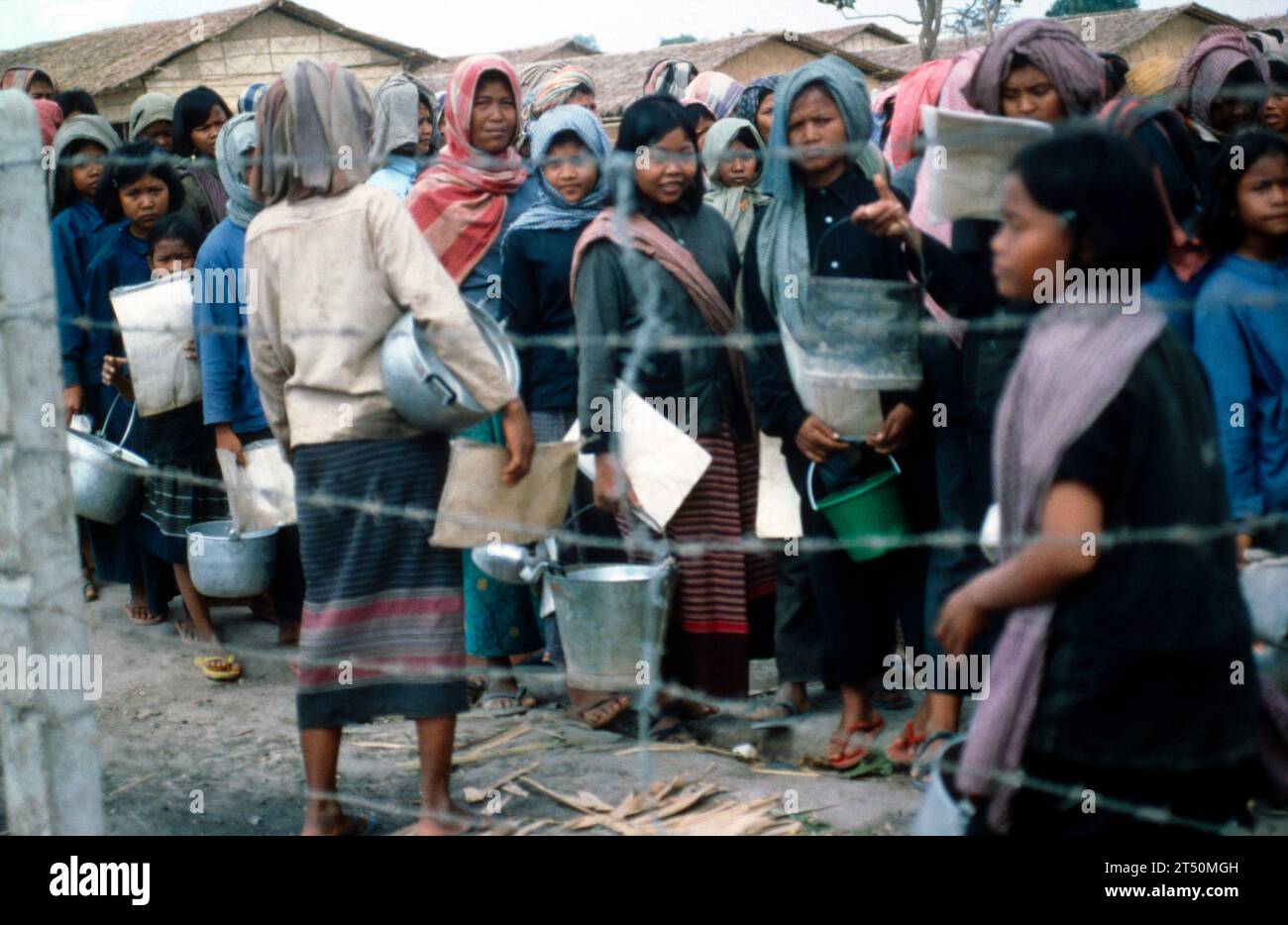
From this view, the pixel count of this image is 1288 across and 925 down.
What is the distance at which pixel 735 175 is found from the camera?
5508mm

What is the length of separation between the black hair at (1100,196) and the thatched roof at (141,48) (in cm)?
1991

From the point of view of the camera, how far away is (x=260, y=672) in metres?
5.32

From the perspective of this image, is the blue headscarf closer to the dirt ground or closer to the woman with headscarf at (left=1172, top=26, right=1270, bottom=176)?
the dirt ground

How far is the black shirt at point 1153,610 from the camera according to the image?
212 cm

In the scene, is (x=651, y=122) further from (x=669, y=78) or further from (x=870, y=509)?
(x=669, y=78)

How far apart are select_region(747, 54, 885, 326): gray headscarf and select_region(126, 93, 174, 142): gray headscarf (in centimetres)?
372

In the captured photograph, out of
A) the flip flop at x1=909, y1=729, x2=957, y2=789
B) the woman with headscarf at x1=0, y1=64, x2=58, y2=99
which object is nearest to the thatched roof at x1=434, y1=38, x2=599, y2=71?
the woman with headscarf at x1=0, y1=64, x2=58, y2=99

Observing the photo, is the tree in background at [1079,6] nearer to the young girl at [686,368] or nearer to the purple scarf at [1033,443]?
the young girl at [686,368]

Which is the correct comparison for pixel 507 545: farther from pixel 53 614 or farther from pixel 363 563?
pixel 53 614

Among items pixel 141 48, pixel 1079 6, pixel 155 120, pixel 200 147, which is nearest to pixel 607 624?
pixel 200 147

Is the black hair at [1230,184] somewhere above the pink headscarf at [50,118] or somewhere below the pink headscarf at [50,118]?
below

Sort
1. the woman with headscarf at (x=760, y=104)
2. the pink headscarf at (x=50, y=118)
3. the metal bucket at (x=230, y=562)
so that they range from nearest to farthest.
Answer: the metal bucket at (x=230, y=562), the woman with headscarf at (x=760, y=104), the pink headscarf at (x=50, y=118)

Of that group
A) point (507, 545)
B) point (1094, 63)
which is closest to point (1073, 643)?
point (1094, 63)

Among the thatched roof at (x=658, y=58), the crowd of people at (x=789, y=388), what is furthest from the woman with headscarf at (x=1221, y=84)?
the thatched roof at (x=658, y=58)
